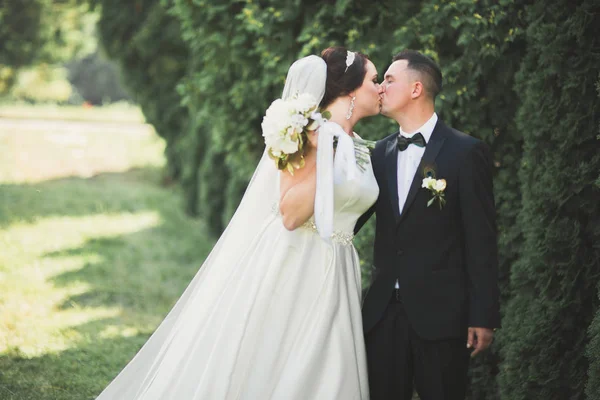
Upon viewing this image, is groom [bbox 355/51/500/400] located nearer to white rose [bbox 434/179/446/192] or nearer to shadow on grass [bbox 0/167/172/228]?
white rose [bbox 434/179/446/192]

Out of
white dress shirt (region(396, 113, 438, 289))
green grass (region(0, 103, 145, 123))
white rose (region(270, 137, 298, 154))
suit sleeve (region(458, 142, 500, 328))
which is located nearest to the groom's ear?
white dress shirt (region(396, 113, 438, 289))

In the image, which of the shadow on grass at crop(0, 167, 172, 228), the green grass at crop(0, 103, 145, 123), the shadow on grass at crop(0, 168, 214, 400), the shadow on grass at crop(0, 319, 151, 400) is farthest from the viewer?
the green grass at crop(0, 103, 145, 123)

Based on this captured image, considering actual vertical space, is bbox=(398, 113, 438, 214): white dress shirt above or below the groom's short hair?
below

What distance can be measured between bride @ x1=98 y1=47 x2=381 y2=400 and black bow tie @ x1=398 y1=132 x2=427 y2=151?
0.20 meters

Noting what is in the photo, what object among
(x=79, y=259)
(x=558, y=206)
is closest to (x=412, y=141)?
(x=558, y=206)

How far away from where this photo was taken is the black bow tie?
357cm

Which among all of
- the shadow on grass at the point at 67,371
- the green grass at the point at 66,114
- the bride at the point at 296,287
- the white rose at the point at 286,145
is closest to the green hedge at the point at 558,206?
the bride at the point at 296,287

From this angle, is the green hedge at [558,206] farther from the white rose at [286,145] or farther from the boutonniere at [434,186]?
the white rose at [286,145]

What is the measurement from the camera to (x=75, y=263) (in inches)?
385

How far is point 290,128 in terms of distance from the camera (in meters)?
3.45

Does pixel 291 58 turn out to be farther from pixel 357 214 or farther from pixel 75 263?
pixel 75 263

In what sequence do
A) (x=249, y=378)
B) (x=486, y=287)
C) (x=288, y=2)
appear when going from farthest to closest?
(x=288, y=2) → (x=249, y=378) → (x=486, y=287)

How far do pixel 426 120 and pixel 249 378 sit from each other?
61.1 inches

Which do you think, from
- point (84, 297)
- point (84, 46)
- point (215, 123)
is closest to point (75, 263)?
point (84, 297)
